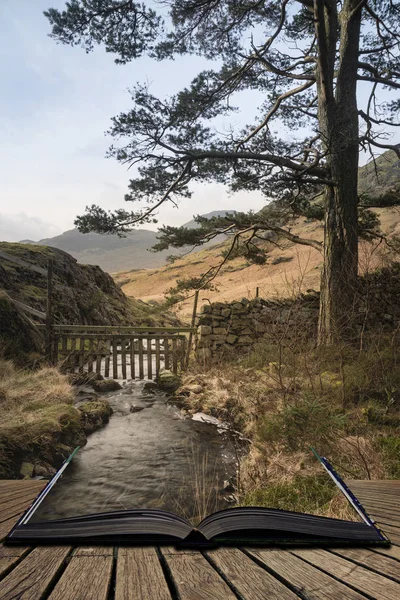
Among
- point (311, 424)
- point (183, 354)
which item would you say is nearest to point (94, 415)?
point (183, 354)

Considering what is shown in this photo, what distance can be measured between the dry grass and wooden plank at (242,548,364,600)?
4468 mm

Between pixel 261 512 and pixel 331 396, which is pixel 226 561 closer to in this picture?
pixel 261 512

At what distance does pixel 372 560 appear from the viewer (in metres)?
1.11

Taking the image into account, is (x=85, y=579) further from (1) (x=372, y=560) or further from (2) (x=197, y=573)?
(1) (x=372, y=560)

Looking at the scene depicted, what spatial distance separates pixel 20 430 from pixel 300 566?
508cm

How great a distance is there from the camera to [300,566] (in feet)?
3.43

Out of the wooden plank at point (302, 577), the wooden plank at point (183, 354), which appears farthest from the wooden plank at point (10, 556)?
the wooden plank at point (183, 354)

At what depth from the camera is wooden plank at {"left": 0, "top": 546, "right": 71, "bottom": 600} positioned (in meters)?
0.89

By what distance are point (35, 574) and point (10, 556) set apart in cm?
14

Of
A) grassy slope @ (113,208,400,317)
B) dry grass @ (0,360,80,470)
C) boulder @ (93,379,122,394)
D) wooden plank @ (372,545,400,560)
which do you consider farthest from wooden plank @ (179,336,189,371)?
grassy slope @ (113,208,400,317)

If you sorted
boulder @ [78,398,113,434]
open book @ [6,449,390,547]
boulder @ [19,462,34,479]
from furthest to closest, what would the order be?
1. boulder @ [78,398,113,434]
2. boulder @ [19,462,34,479]
3. open book @ [6,449,390,547]

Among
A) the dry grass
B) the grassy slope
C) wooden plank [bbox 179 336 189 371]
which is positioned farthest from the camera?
the grassy slope

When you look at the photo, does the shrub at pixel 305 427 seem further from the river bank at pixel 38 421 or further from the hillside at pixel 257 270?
the hillside at pixel 257 270

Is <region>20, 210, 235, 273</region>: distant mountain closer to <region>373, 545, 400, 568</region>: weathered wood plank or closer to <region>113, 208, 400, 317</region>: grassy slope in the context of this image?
<region>113, 208, 400, 317</region>: grassy slope
